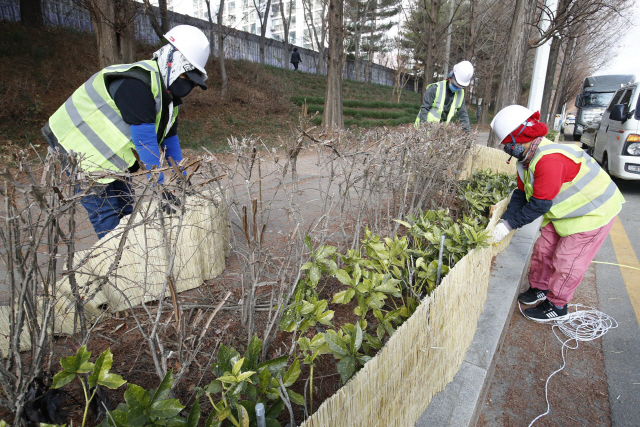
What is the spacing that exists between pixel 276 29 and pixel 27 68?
66321mm

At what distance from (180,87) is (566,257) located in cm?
316

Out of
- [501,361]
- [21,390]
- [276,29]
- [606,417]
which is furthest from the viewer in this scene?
[276,29]

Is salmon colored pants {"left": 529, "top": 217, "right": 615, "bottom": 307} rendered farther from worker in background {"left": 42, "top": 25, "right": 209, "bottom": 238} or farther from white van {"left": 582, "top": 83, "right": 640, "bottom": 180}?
white van {"left": 582, "top": 83, "right": 640, "bottom": 180}

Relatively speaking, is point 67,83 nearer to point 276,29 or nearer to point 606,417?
point 606,417

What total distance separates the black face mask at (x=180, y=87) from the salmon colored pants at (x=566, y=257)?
10.1 feet

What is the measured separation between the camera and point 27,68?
11.1 meters

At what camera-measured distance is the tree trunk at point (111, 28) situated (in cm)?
639

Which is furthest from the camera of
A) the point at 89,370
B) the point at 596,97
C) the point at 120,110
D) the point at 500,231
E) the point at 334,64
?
the point at 596,97

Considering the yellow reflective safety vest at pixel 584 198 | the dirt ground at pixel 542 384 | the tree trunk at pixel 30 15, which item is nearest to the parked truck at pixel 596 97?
the yellow reflective safety vest at pixel 584 198

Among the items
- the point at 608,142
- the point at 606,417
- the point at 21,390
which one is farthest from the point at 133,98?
the point at 608,142

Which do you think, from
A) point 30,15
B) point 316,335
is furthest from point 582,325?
point 30,15

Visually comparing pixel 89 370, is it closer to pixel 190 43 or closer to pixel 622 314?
pixel 190 43

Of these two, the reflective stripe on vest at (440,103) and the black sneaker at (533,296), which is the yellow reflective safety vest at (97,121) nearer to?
the black sneaker at (533,296)

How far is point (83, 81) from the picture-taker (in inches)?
466
